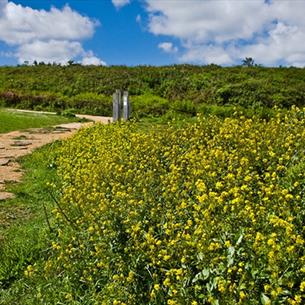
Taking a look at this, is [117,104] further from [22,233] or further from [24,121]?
[22,233]

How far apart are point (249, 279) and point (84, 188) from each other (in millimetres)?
2839

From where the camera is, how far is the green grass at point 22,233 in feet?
15.9

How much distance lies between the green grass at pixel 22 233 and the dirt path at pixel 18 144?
0.93ft

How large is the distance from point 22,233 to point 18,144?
7003 mm

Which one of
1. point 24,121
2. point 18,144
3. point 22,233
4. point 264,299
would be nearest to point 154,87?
point 24,121

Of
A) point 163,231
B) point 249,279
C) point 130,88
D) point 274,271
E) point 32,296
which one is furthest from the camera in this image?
point 130,88

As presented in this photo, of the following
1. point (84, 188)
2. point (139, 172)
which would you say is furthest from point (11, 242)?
point (139, 172)

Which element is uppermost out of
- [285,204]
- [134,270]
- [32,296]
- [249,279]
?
[285,204]

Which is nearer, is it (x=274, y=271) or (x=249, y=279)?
(x=274, y=271)

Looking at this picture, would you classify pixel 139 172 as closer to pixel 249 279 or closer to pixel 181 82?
pixel 249 279

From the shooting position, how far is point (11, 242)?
18.6 ft

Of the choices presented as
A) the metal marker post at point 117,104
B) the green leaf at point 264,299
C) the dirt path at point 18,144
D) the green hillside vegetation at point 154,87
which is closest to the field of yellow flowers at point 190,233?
the green leaf at point 264,299

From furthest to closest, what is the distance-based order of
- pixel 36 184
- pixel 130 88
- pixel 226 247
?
1. pixel 130 88
2. pixel 36 184
3. pixel 226 247

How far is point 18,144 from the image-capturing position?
41.7ft
